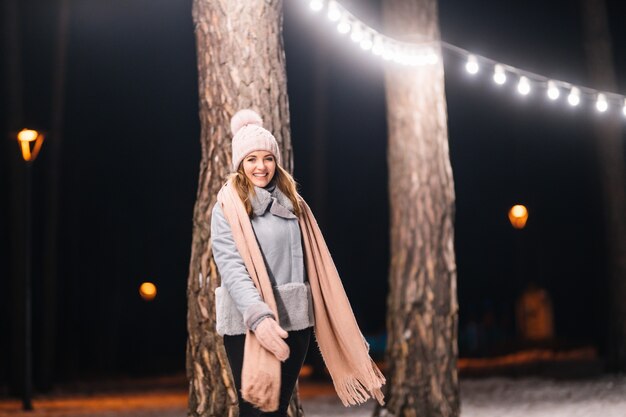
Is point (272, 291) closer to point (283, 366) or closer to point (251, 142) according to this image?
point (283, 366)

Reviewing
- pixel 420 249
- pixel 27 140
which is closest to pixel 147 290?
pixel 27 140

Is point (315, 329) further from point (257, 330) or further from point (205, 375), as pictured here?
point (205, 375)

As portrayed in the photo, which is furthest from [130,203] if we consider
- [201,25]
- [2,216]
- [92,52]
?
[201,25]

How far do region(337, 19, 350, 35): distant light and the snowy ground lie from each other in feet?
14.4

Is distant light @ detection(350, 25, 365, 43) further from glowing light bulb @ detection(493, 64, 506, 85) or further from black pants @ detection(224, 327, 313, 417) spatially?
black pants @ detection(224, 327, 313, 417)

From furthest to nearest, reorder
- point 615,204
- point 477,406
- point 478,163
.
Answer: point 478,163 → point 615,204 → point 477,406

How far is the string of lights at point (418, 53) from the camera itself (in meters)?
8.34

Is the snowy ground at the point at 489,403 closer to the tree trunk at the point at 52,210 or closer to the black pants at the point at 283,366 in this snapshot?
the tree trunk at the point at 52,210

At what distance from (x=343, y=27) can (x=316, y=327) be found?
4.41 metres

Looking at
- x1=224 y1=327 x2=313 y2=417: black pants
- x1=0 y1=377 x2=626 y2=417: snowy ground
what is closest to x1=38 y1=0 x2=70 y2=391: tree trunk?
x1=0 y1=377 x2=626 y2=417: snowy ground

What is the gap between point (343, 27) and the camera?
8336 mm

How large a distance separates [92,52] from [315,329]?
34323 millimetres

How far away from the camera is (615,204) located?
49.5 ft

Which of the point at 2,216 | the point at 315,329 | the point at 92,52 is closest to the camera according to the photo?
the point at 315,329
